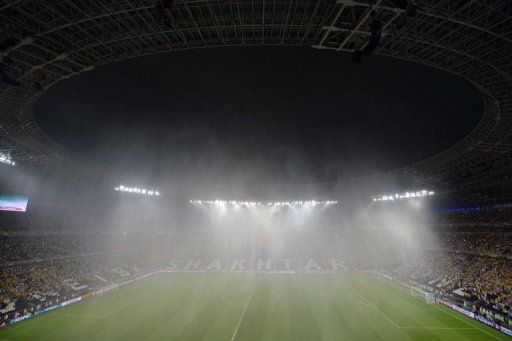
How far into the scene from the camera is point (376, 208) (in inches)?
2820

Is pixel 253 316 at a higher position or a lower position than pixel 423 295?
lower

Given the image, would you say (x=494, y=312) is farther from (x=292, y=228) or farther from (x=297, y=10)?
(x=292, y=228)

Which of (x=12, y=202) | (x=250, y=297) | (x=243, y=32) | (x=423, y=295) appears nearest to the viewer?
(x=243, y=32)

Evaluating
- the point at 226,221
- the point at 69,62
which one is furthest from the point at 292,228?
the point at 69,62

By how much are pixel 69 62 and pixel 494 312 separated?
4009 cm

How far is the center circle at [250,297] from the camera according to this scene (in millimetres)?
30000

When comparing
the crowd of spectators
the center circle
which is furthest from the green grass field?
the crowd of spectators

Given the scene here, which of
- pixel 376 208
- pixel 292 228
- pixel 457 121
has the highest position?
pixel 457 121

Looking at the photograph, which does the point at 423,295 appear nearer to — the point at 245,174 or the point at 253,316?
the point at 253,316

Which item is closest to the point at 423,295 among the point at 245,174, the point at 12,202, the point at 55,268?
the point at 245,174

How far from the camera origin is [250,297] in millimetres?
32750

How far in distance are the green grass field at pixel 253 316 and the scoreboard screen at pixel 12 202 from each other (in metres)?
19.5

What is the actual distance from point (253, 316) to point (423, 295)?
22477 mm

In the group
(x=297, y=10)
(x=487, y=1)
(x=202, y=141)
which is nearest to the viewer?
(x=487, y=1)
